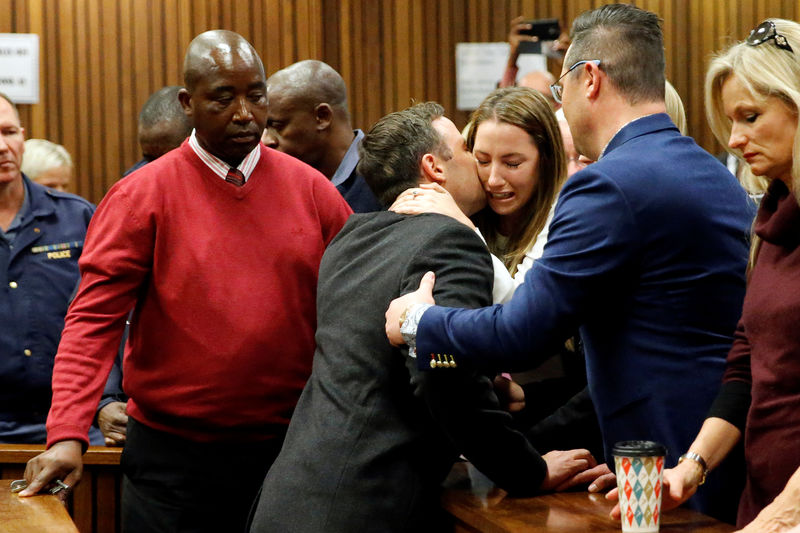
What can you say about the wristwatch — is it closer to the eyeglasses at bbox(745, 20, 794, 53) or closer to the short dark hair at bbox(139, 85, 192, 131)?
the eyeglasses at bbox(745, 20, 794, 53)

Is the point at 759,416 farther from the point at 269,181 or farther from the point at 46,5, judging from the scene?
the point at 46,5

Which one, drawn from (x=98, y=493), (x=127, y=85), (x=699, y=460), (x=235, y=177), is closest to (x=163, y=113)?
(x=235, y=177)

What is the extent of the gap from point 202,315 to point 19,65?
3240mm

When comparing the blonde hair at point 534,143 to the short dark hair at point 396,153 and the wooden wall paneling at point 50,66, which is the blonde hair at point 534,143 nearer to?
the short dark hair at point 396,153

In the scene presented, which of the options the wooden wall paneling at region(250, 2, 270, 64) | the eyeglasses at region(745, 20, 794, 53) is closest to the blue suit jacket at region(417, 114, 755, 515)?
the eyeglasses at region(745, 20, 794, 53)

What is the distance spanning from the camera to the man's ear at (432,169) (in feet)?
7.43

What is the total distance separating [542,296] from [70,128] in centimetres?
401

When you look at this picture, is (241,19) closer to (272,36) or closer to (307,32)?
(272,36)

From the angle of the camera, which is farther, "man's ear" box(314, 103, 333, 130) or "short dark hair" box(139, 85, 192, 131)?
"short dark hair" box(139, 85, 192, 131)

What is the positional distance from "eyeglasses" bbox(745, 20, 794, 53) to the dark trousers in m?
1.41

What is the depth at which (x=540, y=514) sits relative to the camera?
6.11ft

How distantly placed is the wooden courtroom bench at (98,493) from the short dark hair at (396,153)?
49.0 inches

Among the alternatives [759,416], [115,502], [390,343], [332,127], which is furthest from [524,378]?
[332,127]

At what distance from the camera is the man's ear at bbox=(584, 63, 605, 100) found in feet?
6.66
